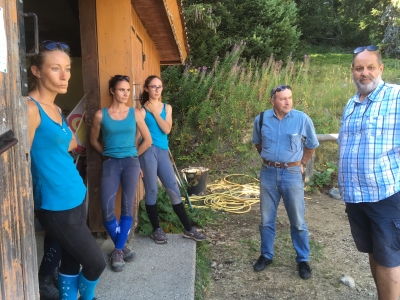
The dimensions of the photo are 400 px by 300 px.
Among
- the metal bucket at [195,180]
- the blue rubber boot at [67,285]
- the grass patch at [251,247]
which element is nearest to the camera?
the blue rubber boot at [67,285]

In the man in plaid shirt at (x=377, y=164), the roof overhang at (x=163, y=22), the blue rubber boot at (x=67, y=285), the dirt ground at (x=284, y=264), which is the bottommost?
the dirt ground at (x=284, y=264)

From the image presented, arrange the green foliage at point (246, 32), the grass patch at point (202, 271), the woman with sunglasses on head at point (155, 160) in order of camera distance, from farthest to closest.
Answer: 1. the green foliage at point (246, 32)
2. the woman with sunglasses on head at point (155, 160)
3. the grass patch at point (202, 271)

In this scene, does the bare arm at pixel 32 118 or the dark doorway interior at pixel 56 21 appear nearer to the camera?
the bare arm at pixel 32 118

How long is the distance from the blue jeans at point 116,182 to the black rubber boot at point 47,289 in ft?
2.68

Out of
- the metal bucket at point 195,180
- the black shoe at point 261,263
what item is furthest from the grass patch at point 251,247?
the metal bucket at point 195,180

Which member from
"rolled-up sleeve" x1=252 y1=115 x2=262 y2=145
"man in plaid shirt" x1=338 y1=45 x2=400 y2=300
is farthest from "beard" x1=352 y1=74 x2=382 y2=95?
"rolled-up sleeve" x1=252 y1=115 x2=262 y2=145

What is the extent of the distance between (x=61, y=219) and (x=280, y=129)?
239 cm

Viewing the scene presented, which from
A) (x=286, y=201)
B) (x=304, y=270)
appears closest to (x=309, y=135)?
(x=286, y=201)

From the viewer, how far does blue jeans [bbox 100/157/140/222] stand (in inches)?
131

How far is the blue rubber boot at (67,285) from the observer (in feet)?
7.64

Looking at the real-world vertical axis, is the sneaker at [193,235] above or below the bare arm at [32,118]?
below

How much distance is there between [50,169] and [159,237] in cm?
216

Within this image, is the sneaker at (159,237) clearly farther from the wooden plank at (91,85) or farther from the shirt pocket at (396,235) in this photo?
the shirt pocket at (396,235)

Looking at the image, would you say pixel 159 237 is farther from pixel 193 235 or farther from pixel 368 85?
pixel 368 85
